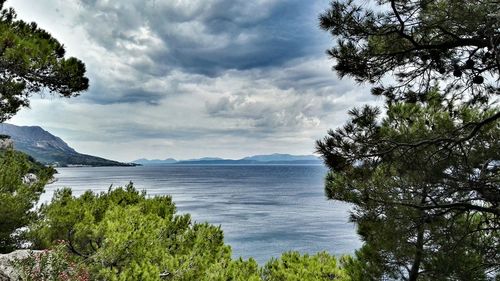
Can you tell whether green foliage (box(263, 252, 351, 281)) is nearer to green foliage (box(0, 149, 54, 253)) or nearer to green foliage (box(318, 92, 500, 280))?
green foliage (box(318, 92, 500, 280))

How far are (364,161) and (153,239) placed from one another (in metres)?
6.19

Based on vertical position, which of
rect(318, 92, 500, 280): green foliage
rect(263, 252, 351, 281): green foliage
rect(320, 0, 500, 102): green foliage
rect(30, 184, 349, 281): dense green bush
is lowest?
rect(263, 252, 351, 281): green foliage

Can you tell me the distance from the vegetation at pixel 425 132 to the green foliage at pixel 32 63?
5.86 m

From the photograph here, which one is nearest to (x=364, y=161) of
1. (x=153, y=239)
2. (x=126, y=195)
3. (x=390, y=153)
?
(x=390, y=153)

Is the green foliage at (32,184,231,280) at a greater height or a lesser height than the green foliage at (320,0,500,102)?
lesser

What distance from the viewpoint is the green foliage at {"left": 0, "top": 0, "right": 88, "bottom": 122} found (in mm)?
7219

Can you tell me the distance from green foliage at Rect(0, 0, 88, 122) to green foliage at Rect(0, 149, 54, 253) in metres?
4.86

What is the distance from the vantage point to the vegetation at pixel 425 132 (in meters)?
5.31

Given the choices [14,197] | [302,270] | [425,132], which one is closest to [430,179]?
[425,132]

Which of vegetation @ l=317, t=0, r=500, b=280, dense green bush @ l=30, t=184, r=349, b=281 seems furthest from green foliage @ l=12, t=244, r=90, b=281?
vegetation @ l=317, t=0, r=500, b=280

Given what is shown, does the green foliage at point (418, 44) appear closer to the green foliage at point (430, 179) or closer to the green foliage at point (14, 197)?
the green foliage at point (430, 179)

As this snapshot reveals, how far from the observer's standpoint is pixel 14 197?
13000 millimetres

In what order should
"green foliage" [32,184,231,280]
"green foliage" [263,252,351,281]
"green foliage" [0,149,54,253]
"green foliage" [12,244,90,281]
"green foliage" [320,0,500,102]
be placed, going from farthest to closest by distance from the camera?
1. "green foliage" [0,149,54,253]
2. "green foliage" [263,252,351,281]
3. "green foliage" [32,184,231,280]
4. "green foliage" [12,244,90,281]
5. "green foliage" [320,0,500,102]

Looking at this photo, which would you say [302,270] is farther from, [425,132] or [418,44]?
[418,44]
